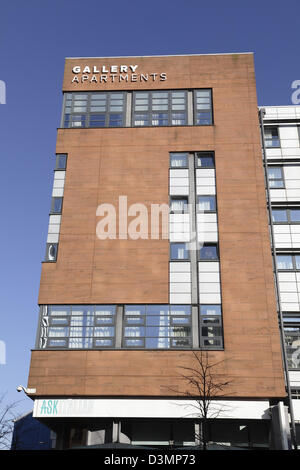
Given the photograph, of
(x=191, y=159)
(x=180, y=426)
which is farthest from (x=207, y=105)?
(x=180, y=426)

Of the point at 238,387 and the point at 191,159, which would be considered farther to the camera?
the point at 191,159

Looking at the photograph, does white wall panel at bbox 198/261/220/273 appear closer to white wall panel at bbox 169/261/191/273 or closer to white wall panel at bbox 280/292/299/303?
white wall panel at bbox 169/261/191/273

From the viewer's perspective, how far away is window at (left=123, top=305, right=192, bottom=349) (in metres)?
28.8

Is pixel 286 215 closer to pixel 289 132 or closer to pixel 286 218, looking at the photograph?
pixel 286 218

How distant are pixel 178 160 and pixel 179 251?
697 centimetres

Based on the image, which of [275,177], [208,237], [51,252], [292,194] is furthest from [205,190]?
[51,252]

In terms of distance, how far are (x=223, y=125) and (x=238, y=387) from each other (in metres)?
18.2

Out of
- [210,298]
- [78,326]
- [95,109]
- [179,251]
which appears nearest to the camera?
[78,326]

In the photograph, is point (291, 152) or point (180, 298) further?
point (291, 152)

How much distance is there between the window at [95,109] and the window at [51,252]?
967 cm

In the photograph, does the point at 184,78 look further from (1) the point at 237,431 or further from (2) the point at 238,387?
(1) the point at 237,431

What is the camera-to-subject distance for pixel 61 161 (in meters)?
34.5

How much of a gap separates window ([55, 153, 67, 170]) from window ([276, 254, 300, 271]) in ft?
53.7

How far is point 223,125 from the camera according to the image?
34.7m
